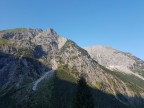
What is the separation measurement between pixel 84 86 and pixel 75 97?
2.42 meters

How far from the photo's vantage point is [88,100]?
46.8 meters

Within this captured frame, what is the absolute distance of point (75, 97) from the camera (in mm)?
47375

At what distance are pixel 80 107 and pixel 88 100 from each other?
1731 millimetres

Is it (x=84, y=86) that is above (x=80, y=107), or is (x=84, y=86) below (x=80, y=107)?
above

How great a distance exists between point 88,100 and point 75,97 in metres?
2.23

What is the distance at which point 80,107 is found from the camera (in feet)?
152

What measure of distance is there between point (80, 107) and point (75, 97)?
6.36 feet

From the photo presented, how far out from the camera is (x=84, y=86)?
48156 millimetres

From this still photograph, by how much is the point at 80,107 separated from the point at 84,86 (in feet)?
12.2
